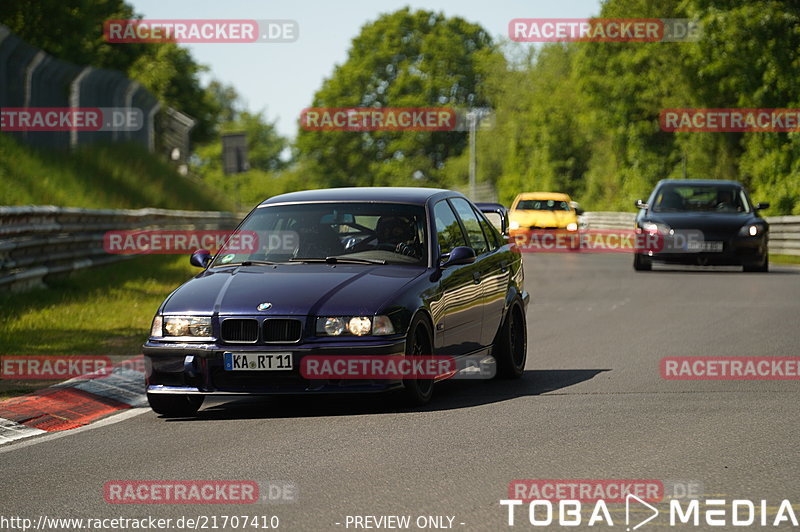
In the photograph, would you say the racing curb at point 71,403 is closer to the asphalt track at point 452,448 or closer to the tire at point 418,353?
the asphalt track at point 452,448

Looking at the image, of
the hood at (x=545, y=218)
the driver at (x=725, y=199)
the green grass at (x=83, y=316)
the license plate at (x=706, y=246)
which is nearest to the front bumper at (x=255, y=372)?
the green grass at (x=83, y=316)

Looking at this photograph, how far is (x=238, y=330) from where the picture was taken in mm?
9141

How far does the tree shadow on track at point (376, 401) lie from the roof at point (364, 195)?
1426 mm

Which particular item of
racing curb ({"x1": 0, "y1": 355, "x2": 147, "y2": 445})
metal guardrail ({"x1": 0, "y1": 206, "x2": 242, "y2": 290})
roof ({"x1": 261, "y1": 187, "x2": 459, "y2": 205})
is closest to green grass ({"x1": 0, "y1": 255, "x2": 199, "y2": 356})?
metal guardrail ({"x1": 0, "y1": 206, "x2": 242, "y2": 290})

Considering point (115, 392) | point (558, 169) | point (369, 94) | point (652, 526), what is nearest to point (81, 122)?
point (115, 392)

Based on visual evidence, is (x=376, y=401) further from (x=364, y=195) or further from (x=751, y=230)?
(x=751, y=230)

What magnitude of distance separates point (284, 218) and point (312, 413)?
5.25 feet

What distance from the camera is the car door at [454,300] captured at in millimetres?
9961

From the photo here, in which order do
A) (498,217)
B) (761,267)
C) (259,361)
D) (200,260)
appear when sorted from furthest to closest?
(761,267)
(498,217)
(200,260)
(259,361)

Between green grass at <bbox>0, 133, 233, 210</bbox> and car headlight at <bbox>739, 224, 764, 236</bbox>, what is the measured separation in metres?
11.6

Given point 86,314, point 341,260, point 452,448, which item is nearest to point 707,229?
point 86,314

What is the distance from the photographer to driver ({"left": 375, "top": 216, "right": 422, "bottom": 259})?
402 inches

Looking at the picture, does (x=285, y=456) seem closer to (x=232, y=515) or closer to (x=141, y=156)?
(x=232, y=515)

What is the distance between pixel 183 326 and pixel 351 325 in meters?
1.10
